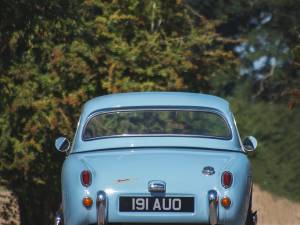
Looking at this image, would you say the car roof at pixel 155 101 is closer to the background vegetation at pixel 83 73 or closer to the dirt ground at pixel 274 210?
the background vegetation at pixel 83 73

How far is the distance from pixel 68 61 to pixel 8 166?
6.61ft

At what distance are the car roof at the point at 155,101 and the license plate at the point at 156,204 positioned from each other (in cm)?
158

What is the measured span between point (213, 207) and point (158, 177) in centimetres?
52

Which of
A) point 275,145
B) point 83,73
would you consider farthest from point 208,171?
point 275,145

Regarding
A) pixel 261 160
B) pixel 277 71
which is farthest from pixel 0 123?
pixel 277 71

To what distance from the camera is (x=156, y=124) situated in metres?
10.7

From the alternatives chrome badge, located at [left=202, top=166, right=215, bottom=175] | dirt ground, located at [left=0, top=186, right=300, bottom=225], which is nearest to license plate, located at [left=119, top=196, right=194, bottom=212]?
chrome badge, located at [left=202, top=166, right=215, bottom=175]

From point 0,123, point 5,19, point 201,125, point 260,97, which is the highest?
point 5,19

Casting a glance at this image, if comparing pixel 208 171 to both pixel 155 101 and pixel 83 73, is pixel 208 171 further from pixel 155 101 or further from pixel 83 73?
pixel 83 73

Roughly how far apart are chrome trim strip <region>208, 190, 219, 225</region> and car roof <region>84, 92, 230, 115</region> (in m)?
1.55

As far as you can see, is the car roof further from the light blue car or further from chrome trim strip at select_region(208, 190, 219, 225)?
chrome trim strip at select_region(208, 190, 219, 225)

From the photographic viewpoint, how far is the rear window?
1052cm

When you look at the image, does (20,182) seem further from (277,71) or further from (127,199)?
(277,71)

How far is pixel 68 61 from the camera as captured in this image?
18.9 meters
